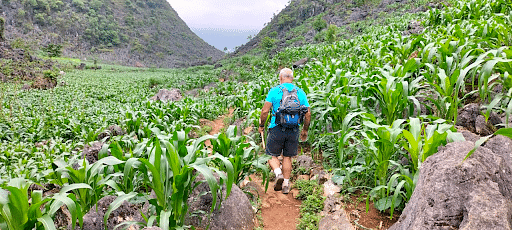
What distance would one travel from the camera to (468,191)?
162 cm

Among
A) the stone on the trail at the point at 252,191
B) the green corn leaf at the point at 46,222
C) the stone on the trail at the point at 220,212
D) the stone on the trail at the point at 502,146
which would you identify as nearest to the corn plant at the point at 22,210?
the green corn leaf at the point at 46,222

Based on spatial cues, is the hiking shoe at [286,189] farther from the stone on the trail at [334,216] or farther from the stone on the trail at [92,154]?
the stone on the trail at [92,154]

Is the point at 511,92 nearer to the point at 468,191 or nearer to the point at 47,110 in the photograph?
the point at 468,191

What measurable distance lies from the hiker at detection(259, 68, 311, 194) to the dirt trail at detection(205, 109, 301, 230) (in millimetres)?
119

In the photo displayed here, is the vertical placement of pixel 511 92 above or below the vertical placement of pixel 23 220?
above

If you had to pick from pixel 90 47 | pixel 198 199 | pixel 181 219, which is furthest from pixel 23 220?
pixel 90 47

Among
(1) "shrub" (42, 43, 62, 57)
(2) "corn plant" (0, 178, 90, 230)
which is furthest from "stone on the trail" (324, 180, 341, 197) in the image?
(1) "shrub" (42, 43, 62, 57)

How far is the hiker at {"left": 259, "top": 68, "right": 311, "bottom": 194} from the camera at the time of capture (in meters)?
3.46

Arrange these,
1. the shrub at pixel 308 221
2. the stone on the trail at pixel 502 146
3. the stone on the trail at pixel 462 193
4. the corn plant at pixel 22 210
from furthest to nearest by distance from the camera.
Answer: the shrub at pixel 308 221 → the stone on the trail at pixel 502 146 → the corn plant at pixel 22 210 → the stone on the trail at pixel 462 193

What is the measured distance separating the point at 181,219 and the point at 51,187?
7.56ft

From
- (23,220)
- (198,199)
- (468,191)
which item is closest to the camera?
→ (468,191)

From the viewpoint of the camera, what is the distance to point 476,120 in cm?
305

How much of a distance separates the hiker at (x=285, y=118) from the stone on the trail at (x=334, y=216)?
75 centimetres

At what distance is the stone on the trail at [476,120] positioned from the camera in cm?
294
